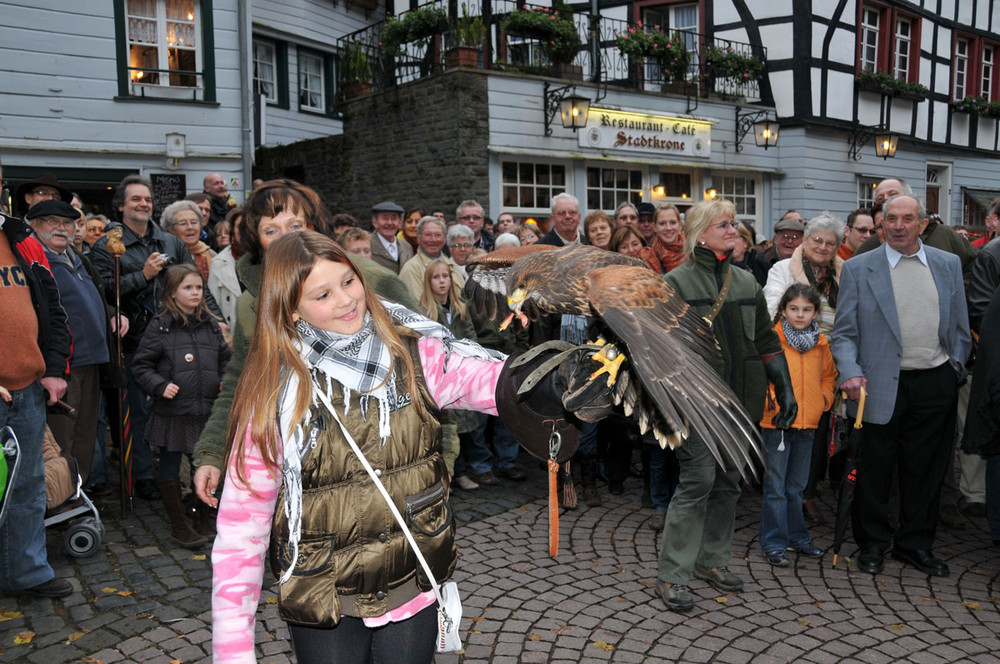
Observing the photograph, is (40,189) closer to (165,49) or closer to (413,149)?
(165,49)

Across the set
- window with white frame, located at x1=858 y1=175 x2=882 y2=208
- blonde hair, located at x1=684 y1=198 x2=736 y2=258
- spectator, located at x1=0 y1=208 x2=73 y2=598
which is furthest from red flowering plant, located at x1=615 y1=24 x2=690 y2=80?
spectator, located at x1=0 y1=208 x2=73 y2=598

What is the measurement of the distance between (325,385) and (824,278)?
15.9 feet

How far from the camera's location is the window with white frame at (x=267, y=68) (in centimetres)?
1631

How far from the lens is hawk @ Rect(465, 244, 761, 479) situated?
6.67 ft

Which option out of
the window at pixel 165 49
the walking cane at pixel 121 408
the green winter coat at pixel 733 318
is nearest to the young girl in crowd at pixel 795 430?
the green winter coat at pixel 733 318

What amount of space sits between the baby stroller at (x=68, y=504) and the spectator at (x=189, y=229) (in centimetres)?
231

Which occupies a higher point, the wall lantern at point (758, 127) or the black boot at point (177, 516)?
the wall lantern at point (758, 127)

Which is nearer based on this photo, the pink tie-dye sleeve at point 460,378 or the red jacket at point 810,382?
the pink tie-dye sleeve at point 460,378

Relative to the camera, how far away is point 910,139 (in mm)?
17625

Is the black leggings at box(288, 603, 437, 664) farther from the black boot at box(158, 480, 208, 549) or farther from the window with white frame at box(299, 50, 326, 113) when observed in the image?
the window with white frame at box(299, 50, 326, 113)

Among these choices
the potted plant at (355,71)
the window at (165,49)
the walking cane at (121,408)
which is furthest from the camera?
the potted plant at (355,71)

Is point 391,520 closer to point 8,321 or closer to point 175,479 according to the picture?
point 8,321

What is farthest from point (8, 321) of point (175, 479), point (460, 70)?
point (460, 70)

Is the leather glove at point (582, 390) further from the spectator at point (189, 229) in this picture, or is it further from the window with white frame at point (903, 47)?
the window with white frame at point (903, 47)
